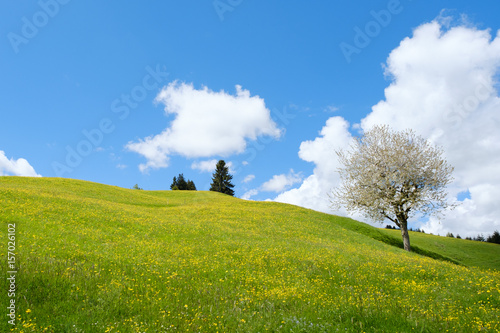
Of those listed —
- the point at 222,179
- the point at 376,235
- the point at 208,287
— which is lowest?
the point at 208,287

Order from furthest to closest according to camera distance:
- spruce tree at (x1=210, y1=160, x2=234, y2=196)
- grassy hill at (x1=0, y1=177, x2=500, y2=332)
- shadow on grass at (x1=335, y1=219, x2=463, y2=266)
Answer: spruce tree at (x1=210, y1=160, x2=234, y2=196) < shadow on grass at (x1=335, y1=219, x2=463, y2=266) < grassy hill at (x1=0, y1=177, x2=500, y2=332)

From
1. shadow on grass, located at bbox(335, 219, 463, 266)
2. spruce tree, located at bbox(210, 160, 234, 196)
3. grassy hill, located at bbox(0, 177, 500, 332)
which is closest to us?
grassy hill, located at bbox(0, 177, 500, 332)

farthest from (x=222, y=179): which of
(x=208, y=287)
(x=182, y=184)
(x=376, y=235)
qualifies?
(x=208, y=287)

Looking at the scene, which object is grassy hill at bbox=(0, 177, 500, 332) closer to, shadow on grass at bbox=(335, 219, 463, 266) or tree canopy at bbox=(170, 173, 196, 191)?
shadow on grass at bbox=(335, 219, 463, 266)

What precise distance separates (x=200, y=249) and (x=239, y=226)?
42.3ft

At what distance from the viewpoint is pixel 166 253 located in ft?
55.7

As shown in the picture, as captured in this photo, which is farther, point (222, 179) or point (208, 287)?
point (222, 179)

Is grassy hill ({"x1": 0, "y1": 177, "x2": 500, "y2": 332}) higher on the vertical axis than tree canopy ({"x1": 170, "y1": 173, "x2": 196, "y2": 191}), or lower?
lower

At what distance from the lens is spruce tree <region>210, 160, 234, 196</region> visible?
11174 centimetres

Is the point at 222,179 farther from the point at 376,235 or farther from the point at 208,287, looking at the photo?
the point at 208,287

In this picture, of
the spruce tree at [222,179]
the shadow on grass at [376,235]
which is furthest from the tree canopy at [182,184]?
the shadow on grass at [376,235]

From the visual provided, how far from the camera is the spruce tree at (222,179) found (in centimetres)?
11174

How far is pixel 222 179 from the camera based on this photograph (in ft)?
370

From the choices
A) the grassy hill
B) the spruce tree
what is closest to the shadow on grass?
the grassy hill
